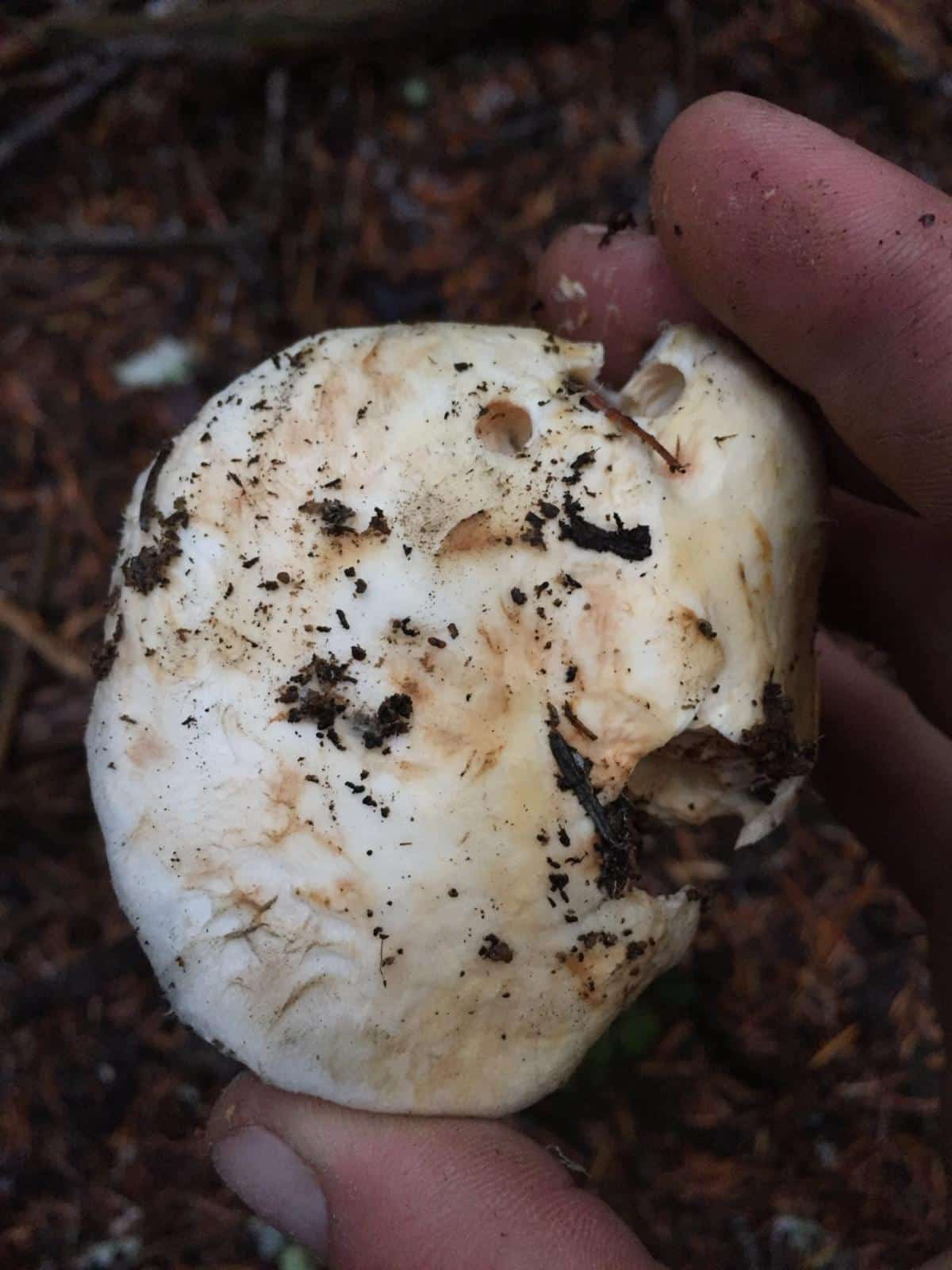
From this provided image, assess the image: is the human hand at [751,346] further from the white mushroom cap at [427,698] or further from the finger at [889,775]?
the finger at [889,775]

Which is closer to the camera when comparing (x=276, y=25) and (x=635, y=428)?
(x=635, y=428)

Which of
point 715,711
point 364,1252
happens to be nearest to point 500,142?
point 715,711

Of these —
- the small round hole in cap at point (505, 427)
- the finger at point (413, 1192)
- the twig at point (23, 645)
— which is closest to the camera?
the finger at point (413, 1192)

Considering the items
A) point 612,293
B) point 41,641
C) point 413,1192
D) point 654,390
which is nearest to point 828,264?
point 654,390

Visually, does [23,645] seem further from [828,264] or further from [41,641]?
[828,264]

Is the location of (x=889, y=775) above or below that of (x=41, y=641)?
above

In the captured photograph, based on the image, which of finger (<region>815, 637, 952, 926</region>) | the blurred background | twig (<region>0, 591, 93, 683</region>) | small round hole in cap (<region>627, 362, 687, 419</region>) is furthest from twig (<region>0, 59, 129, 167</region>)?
finger (<region>815, 637, 952, 926</region>)

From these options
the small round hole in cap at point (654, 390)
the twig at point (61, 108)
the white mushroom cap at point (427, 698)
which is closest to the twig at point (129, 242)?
the twig at point (61, 108)
